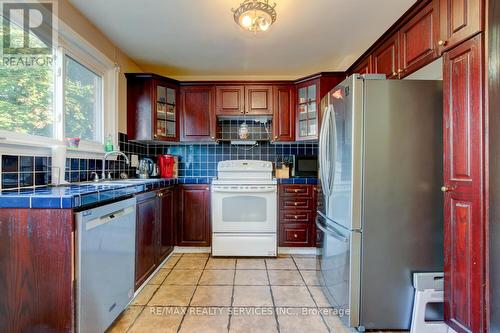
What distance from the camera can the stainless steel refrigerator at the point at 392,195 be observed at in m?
1.58

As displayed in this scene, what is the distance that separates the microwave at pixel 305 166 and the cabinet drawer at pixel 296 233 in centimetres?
71

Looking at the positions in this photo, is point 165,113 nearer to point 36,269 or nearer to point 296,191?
point 296,191

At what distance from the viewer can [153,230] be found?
7.73 feet

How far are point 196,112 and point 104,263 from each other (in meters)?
2.17

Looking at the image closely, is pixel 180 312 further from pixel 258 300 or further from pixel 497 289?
pixel 497 289

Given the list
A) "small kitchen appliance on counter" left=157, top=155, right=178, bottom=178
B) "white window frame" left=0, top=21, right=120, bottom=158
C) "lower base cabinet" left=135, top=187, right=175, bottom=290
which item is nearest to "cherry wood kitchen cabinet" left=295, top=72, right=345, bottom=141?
Answer: "small kitchen appliance on counter" left=157, top=155, right=178, bottom=178

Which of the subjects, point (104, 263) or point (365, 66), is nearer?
point (104, 263)

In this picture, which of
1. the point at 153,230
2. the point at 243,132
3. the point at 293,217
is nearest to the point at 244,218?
the point at 293,217

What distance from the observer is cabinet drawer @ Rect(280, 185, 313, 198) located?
3.05 m

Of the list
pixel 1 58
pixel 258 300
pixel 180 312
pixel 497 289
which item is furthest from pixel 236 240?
pixel 1 58

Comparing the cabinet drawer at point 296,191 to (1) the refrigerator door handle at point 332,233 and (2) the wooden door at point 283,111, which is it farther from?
(1) the refrigerator door handle at point 332,233

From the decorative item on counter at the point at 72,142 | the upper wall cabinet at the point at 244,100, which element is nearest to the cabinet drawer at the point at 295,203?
the upper wall cabinet at the point at 244,100

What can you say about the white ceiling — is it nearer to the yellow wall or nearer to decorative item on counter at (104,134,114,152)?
the yellow wall

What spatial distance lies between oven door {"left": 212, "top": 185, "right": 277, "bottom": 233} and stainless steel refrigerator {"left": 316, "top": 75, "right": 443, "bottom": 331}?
1.43m
